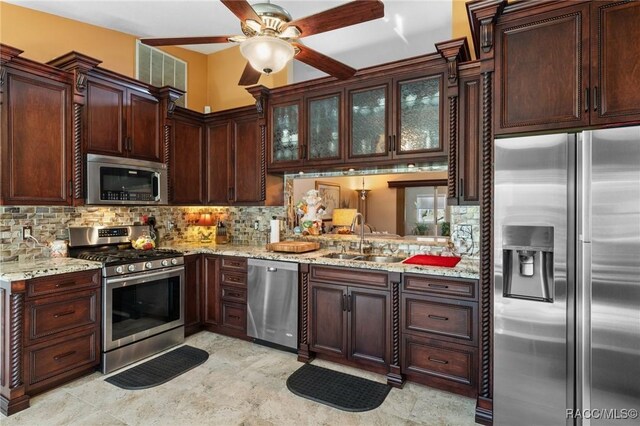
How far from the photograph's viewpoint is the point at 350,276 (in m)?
2.92

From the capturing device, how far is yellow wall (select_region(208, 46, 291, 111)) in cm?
450

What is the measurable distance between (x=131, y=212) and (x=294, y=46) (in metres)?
2.81

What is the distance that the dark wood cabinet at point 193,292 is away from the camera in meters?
3.65

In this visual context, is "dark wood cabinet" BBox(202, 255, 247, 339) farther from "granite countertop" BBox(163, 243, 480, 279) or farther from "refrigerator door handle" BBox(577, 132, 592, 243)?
"refrigerator door handle" BBox(577, 132, 592, 243)

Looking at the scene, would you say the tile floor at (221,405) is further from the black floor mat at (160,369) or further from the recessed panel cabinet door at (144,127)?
the recessed panel cabinet door at (144,127)

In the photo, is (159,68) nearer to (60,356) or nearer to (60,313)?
(60,313)

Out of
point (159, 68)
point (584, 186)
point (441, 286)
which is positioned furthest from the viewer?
point (159, 68)

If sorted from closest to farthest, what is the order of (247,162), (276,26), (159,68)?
(276,26) → (247,162) → (159,68)

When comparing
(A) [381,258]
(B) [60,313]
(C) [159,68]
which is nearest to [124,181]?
(B) [60,313]

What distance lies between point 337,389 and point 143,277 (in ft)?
6.43

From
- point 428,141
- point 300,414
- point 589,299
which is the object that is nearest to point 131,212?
point 300,414

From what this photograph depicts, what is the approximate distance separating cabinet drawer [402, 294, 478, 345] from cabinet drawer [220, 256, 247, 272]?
168cm

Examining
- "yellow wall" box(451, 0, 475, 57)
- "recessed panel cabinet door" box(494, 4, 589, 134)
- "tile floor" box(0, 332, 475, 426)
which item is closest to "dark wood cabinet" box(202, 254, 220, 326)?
"tile floor" box(0, 332, 475, 426)

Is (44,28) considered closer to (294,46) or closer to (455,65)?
(294,46)
